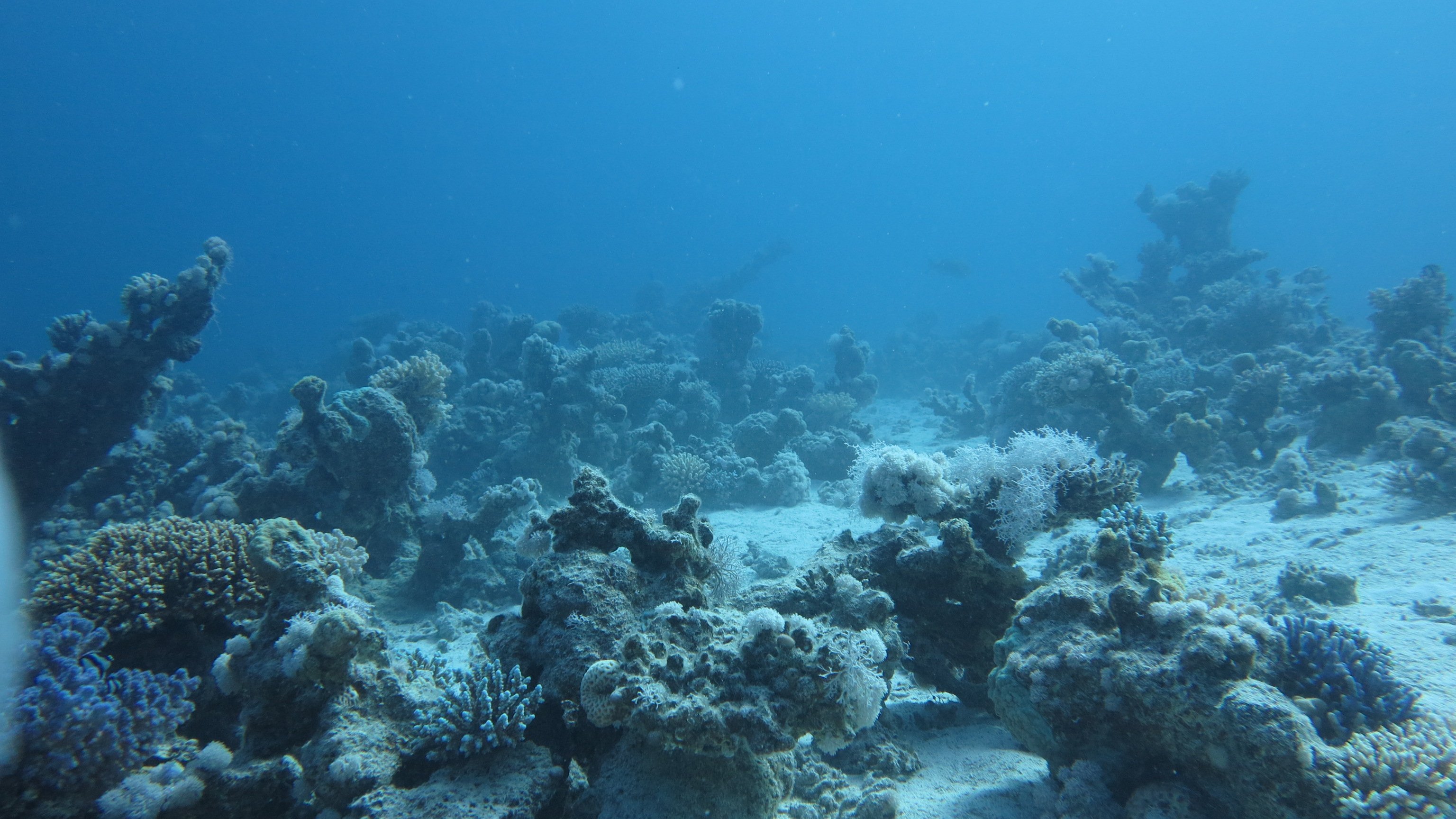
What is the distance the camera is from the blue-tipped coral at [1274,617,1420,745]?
3346mm

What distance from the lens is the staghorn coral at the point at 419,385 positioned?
33.0 feet

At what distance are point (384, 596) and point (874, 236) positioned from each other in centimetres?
14736

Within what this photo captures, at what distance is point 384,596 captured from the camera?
9023 mm

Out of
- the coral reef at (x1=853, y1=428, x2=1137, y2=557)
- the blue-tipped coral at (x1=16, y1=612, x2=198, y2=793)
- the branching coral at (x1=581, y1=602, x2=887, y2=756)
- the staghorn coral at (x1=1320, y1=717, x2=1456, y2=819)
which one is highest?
the coral reef at (x1=853, y1=428, x2=1137, y2=557)

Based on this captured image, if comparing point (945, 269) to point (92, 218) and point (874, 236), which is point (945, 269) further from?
point (92, 218)

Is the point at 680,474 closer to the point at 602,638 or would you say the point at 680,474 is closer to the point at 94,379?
the point at 602,638

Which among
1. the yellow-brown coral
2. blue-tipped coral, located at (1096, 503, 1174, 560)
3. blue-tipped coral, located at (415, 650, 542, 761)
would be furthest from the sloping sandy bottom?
the yellow-brown coral

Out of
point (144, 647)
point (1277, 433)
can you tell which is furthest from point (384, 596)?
point (1277, 433)

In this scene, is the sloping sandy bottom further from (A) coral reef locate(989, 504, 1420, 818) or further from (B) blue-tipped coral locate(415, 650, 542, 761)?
(B) blue-tipped coral locate(415, 650, 542, 761)

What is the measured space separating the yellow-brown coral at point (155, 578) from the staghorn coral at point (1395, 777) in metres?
7.24

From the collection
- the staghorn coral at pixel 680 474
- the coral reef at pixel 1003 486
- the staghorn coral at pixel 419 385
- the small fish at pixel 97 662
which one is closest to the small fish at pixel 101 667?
the small fish at pixel 97 662

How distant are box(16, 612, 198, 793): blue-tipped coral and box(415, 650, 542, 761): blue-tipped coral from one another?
5.18 feet

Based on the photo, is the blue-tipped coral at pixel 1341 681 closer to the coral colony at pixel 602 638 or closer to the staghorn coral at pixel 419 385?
the coral colony at pixel 602 638

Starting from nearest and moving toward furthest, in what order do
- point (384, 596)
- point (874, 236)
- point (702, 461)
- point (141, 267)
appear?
point (384, 596) → point (702, 461) → point (141, 267) → point (874, 236)
